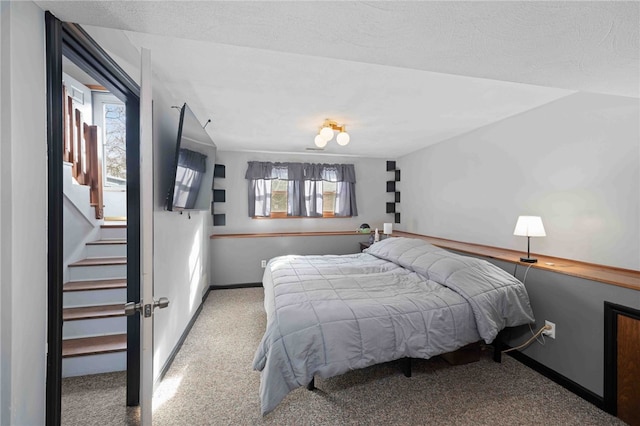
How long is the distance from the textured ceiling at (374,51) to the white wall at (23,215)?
21 cm

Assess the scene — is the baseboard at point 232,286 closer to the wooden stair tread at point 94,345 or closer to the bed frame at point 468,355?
the wooden stair tread at point 94,345

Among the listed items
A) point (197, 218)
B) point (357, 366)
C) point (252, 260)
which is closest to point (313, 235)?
point (252, 260)

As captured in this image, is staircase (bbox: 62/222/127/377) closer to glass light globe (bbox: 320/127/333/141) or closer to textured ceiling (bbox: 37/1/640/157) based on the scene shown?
textured ceiling (bbox: 37/1/640/157)

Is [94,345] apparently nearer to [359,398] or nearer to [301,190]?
[359,398]

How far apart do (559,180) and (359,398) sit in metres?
2.48

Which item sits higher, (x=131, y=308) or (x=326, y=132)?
(x=326, y=132)

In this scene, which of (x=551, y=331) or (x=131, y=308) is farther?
(x=551, y=331)

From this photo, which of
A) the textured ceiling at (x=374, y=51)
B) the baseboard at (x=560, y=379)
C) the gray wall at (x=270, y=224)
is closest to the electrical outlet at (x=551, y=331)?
the baseboard at (x=560, y=379)

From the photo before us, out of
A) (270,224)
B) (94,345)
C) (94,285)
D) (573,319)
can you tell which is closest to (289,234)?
(270,224)

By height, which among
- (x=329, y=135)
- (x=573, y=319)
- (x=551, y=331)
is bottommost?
(x=551, y=331)

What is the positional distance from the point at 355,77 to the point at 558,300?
2.31m

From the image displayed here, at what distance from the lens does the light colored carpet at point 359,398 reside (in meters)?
1.68

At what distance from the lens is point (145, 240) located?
3.62 feet

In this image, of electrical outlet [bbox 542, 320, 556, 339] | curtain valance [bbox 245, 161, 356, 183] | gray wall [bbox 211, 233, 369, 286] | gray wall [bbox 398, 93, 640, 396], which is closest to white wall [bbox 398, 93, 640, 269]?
gray wall [bbox 398, 93, 640, 396]
